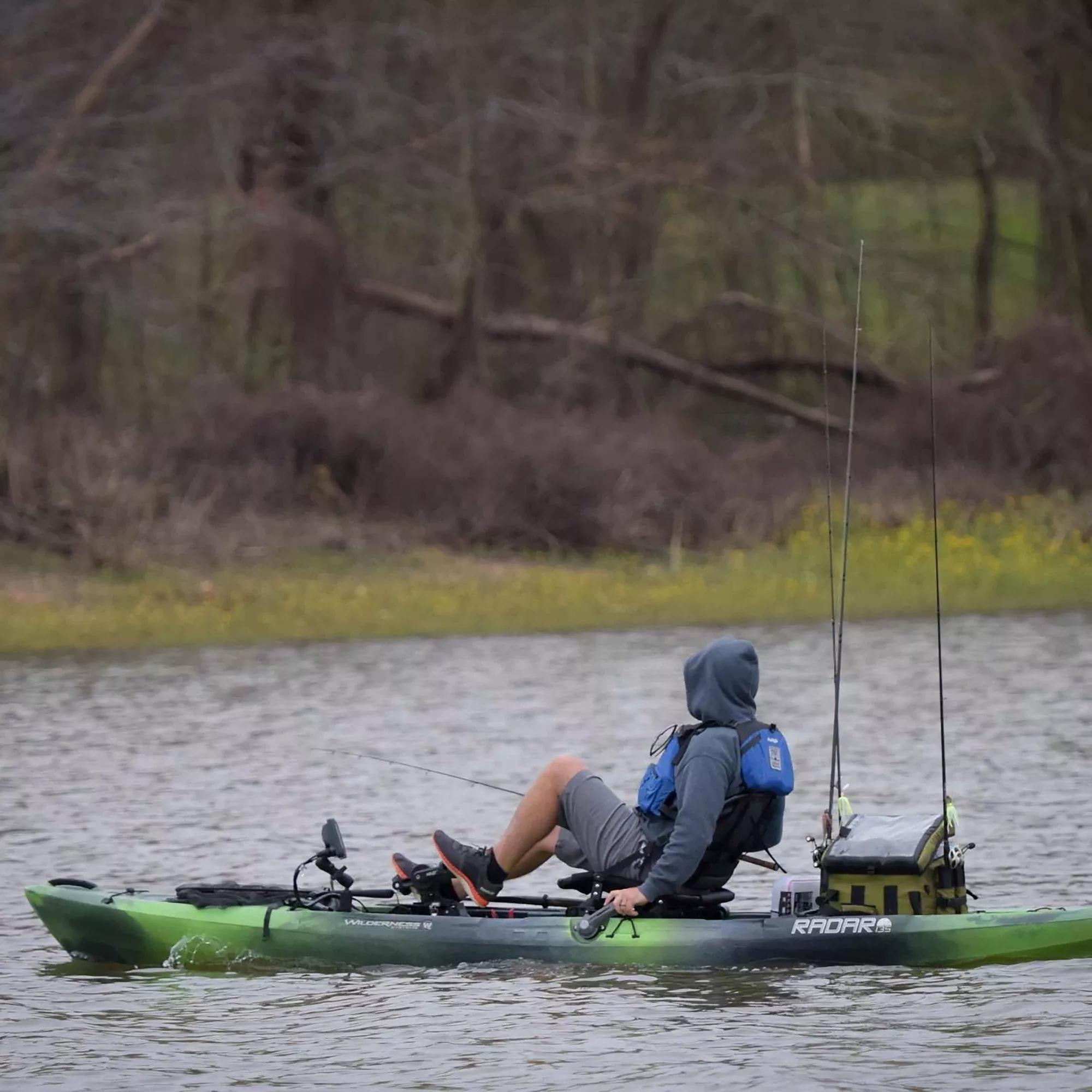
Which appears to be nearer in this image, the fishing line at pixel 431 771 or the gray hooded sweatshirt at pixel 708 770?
the gray hooded sweatshirt at pixel 708 770

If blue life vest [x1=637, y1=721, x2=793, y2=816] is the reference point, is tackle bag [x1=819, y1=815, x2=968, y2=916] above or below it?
below

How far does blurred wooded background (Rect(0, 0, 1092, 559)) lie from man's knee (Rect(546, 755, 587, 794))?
48.4 ft

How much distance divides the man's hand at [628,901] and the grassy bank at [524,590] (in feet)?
40.8

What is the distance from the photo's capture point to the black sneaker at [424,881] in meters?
8.70

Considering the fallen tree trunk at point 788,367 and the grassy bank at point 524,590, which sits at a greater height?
the fallen tree trunk at point 788,367

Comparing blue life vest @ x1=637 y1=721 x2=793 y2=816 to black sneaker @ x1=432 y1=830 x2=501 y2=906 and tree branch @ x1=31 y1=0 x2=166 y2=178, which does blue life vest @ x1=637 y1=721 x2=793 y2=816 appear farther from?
tree branch @ x1=31 y1=0 x2=166 y2=178

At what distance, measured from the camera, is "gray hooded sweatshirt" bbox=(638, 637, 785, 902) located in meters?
8.05

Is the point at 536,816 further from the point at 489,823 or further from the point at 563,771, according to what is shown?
the point at 489,823

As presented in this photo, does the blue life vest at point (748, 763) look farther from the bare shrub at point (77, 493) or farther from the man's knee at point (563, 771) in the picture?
the bare shrub at point (77, 493)

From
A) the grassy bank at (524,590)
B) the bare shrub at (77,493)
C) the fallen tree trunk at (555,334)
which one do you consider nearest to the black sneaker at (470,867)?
the grassy bank at (524,590)

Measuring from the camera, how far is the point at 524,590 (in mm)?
22359

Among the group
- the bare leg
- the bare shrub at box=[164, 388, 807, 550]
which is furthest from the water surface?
the bare shrub at box=[164, 388, 807, 550]

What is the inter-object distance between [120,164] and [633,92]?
6810 millimetres

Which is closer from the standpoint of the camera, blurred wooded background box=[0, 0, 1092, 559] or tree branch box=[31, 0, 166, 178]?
blurred wooded background box=[0, 0, 1092, 559]
